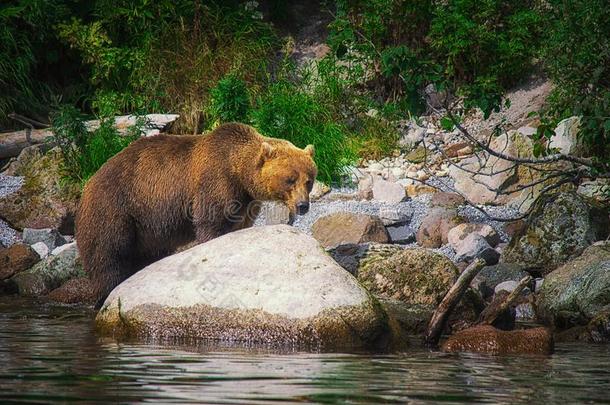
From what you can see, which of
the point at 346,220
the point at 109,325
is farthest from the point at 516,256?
the point at 109,325

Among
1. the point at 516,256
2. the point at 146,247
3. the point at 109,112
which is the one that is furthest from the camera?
the point at 109,112

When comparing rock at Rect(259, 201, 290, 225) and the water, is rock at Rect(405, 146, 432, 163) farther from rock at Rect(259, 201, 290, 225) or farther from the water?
the water

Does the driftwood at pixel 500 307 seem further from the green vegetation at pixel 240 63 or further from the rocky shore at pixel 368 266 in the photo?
the green vegetation at pixel 240 63

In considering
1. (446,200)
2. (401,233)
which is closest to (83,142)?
(401,233)

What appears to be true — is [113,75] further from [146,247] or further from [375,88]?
[146,247]

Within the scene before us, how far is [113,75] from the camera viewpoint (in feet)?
57.8

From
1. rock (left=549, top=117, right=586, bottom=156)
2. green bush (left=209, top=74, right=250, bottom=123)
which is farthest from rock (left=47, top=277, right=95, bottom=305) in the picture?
rock (left=549, top=117, right=586, bottom=156)

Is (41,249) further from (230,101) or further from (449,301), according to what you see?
(449,301)

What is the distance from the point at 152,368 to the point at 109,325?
1.88 m

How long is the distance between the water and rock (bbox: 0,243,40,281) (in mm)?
3878

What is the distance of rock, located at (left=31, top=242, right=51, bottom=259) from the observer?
1251 centimetres

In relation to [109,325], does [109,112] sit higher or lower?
higher

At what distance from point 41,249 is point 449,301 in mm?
6300

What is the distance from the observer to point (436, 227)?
40.6 feet
